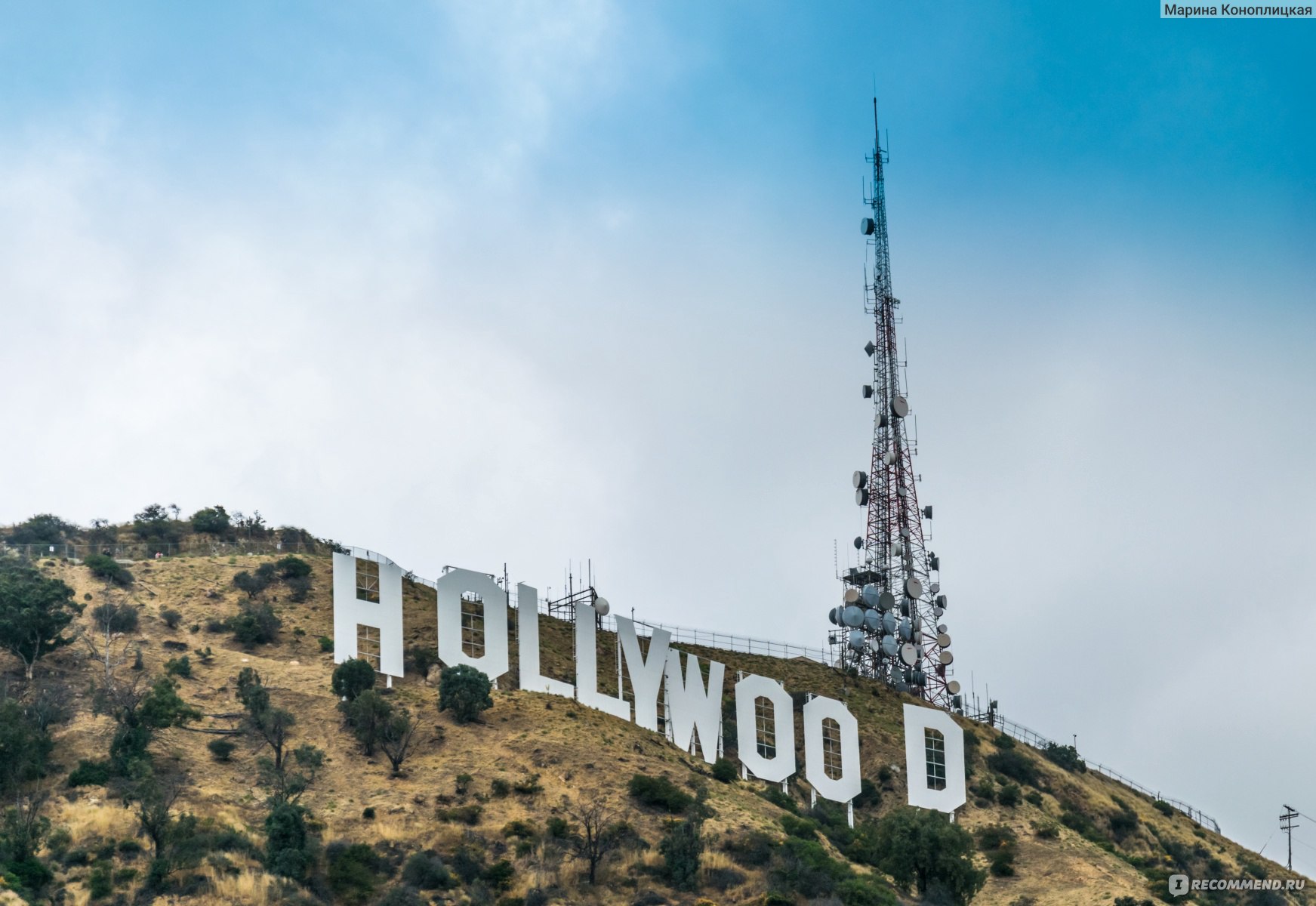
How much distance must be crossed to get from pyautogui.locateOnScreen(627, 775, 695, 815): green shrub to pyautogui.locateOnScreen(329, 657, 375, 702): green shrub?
42.3 feet

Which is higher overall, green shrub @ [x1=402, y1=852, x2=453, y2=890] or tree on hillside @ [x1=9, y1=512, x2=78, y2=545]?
tree on hillside @ [x1=9, y1=512, x2=78, y2=545]

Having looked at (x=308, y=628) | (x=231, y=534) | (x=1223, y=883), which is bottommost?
(x=1223, y=883)

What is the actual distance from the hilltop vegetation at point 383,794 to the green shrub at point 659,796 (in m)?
0.14

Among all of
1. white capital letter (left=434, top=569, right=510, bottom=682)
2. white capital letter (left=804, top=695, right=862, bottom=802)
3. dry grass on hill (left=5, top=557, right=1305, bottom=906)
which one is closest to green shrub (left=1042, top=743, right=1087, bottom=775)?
dry grass on hill (left=5, top=557, right=1305, bottom=906)

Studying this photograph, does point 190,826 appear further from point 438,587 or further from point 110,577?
point 110,577

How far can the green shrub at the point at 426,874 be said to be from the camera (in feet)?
190

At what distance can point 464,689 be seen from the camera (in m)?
71.0

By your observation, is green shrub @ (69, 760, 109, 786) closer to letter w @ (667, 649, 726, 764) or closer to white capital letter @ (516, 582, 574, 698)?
white capital letter @ (516, 582, 574, 698)

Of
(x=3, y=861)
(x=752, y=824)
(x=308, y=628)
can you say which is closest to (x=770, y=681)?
(x=752, y=824)

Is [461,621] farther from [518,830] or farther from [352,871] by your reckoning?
[352,871]

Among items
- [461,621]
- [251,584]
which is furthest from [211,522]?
[461,621]

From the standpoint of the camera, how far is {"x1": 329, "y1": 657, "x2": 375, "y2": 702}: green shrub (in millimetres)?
70938

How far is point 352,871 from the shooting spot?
5762cm

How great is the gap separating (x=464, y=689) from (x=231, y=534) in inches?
1228
